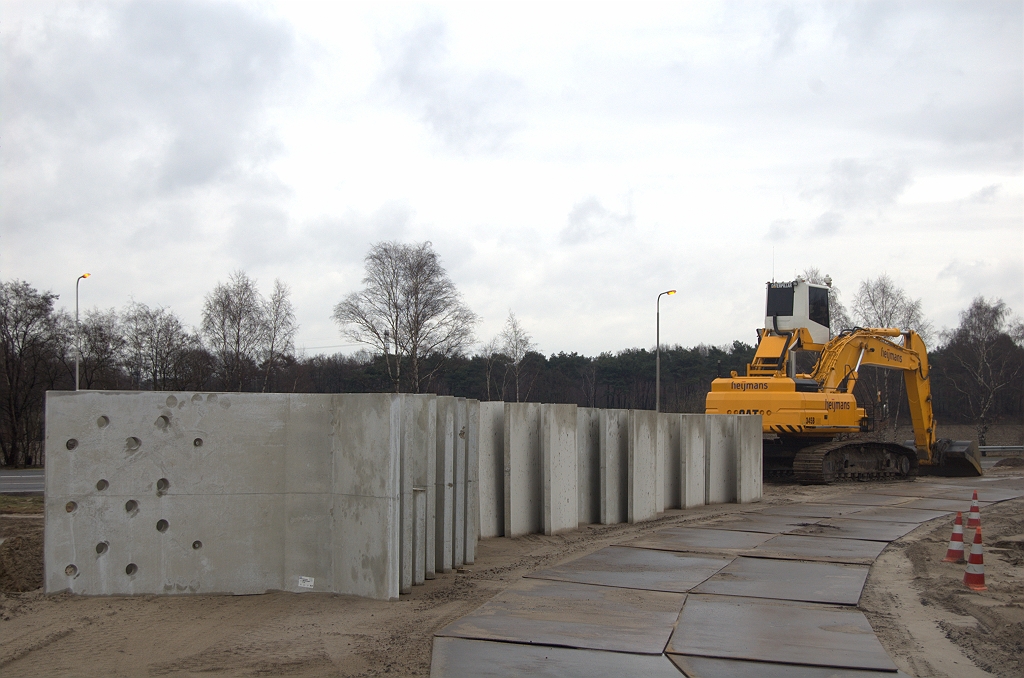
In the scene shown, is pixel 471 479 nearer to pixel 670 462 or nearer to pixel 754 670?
pixel 754 670

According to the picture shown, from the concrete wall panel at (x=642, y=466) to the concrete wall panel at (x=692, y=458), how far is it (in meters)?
1.11

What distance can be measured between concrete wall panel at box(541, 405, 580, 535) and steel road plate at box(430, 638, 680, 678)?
5625 mm

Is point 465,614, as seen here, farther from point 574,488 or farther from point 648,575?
point 574,488

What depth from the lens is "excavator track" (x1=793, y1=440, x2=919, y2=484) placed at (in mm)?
21250

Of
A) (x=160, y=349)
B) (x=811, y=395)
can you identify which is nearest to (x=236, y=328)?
(x=160, y=349)

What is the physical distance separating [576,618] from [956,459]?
2188cm

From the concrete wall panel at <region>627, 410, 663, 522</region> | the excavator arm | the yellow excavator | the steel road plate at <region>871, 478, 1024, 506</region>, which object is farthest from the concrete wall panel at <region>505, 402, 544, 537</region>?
the excavator arm

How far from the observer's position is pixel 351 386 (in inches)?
2586

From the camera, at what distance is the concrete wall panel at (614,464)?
13.3 m

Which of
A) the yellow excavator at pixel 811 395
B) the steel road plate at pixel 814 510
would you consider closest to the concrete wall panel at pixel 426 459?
the steel road plate at pixel 814 510

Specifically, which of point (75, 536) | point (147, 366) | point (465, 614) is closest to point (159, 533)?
point (75, 536)

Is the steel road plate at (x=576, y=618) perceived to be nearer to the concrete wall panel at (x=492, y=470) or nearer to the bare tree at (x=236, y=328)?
the concrete wall panel at (x=492, y=470)

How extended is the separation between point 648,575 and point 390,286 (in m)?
35.1

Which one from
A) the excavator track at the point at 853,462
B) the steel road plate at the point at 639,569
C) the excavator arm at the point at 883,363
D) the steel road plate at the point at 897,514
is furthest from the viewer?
the excavator arm at the point at 883,363
